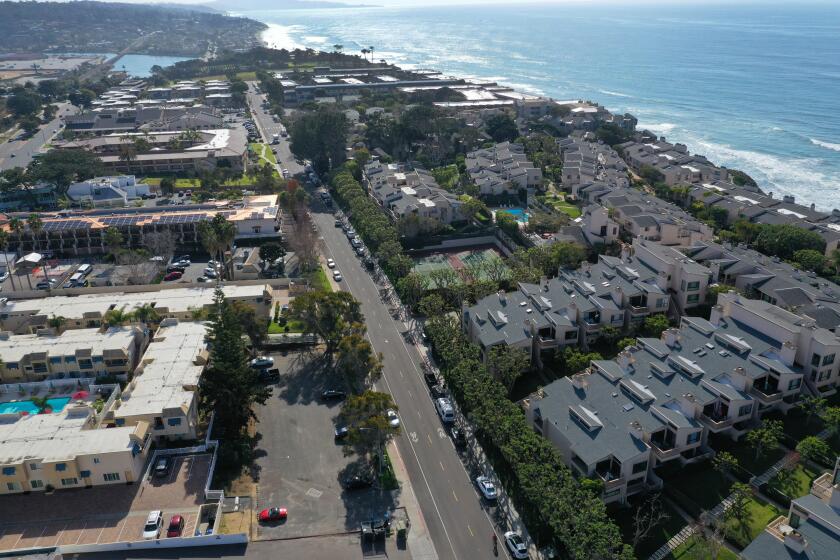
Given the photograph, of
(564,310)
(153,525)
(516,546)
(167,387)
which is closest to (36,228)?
(167,387)

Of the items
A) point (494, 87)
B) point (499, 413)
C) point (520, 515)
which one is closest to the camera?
point (520, 515)

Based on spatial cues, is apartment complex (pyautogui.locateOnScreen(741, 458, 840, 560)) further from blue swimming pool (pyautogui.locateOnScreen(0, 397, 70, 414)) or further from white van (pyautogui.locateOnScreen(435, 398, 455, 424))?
blue swimming pool (pyautogui.locateOnScreen(0, 397, 70, 414))

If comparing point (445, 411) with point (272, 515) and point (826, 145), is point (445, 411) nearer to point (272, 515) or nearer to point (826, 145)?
point (272, 515)

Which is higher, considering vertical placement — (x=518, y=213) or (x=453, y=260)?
(x=518, y=213)

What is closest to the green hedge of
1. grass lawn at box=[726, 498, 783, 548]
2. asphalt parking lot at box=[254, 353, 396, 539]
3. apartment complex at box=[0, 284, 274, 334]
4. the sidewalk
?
the sidewalk

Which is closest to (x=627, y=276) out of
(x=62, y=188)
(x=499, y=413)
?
(x=499, y=413)

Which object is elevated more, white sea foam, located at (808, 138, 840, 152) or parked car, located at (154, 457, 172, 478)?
white sea foam, located at (808, 138, 840, 152)

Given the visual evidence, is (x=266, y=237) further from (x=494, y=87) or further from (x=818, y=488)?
(x=494, y=87)
